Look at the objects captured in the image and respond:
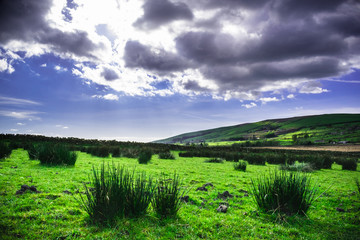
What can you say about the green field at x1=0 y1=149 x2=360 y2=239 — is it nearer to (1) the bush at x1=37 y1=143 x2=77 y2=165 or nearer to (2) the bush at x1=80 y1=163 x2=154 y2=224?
(2) the bush at x1=80 y1=163 x2=154 y2=224

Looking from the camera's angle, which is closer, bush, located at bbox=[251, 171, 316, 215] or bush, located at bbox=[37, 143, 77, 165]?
bush, located at bbox=[251, 171, 316, 215]

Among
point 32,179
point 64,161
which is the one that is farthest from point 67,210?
point 64,161

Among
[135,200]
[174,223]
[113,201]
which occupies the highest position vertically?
[113,201]

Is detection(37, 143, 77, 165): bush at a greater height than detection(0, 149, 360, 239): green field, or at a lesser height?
greater

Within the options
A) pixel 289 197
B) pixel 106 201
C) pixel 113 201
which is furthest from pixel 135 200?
pixel 289 197

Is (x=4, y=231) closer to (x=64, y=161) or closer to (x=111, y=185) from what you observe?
(x=111, y=185)

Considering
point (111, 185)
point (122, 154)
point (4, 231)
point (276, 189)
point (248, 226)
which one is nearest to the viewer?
point (4, 231)

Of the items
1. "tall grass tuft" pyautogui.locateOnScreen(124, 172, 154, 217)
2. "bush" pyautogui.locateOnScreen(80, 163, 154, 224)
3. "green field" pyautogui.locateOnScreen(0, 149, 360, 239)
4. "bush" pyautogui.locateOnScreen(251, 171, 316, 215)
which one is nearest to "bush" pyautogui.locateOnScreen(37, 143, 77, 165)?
"green field" pyautogui.locateOnScreen(0, 149, 360, 239)

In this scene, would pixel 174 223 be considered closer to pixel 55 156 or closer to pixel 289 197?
pixel 289 197

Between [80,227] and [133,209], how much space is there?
118 centimetres

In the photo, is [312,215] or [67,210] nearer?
[67,210]

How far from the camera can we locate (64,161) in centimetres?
1251

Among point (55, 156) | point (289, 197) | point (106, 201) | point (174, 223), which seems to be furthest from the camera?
point (55, 156)

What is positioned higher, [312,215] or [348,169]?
[312,215]
